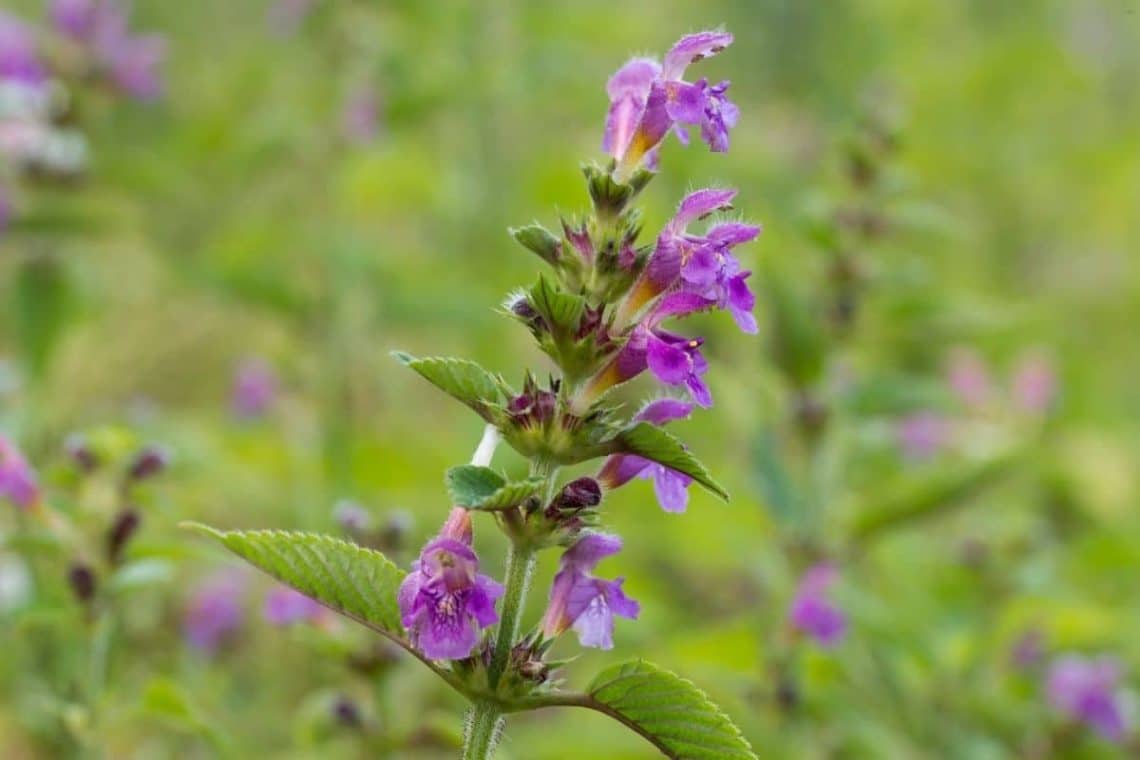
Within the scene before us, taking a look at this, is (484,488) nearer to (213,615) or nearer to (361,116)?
(213,615)

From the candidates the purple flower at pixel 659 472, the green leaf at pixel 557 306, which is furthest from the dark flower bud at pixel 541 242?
the purple flower at pixel 659 472

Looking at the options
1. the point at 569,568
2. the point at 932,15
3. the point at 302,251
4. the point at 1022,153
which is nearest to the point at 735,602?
the point at 302,251

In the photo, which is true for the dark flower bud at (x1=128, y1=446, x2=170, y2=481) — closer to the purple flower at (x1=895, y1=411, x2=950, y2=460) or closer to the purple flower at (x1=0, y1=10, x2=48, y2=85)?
the purple flower at (x1=0, y1=10, x2=48, y2=85)

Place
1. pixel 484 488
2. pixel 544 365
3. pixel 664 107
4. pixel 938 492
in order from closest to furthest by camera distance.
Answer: pixel 484 488 < pixel 664 107 < pixel 938 492 < pixel 544 365

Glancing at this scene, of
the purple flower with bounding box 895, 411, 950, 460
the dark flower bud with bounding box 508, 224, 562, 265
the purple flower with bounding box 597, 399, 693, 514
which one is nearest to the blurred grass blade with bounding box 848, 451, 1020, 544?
the purple flower with bounding box 597, 399, 693, 514

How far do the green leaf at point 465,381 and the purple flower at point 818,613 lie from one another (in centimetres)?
145

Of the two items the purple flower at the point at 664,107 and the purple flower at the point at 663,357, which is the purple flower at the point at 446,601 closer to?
the purple flower at the point at 663,357

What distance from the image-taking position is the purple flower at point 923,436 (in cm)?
415

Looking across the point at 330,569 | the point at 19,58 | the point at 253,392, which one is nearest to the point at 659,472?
the point at 330,569

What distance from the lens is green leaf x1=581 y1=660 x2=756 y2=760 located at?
43.6 inches

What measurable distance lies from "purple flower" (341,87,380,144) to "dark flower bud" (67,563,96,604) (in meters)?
2.29

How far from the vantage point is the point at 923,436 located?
418cm

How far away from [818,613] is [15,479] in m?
1.43

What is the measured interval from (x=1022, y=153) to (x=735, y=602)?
4010 millimetres
